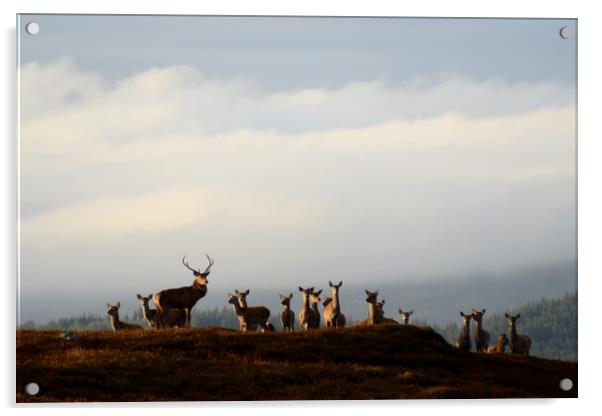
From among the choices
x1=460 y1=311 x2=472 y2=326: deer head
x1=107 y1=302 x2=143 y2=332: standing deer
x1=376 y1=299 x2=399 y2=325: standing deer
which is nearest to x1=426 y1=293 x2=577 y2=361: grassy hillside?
x1=460 y1=311 x2=472 y2=326: deer head

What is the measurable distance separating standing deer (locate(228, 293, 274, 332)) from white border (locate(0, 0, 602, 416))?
720 mm

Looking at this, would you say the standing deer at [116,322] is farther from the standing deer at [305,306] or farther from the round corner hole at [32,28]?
the round corner hole at [32,28]

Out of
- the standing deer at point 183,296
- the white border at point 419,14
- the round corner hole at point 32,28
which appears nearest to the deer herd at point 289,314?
the standing deer at point 183,296

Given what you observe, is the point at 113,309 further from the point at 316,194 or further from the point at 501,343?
the point at 501,343

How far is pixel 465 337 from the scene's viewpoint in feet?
33.8

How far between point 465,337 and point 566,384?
906 millimetres

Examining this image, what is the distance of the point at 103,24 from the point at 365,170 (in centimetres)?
247

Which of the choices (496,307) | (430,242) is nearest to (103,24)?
(430,242)

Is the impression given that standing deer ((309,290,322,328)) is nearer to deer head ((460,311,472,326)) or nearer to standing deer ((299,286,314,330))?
standing deer ((299,286,314,330))

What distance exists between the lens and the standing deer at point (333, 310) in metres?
10.2

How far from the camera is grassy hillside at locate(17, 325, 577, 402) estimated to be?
9891 millimetres
